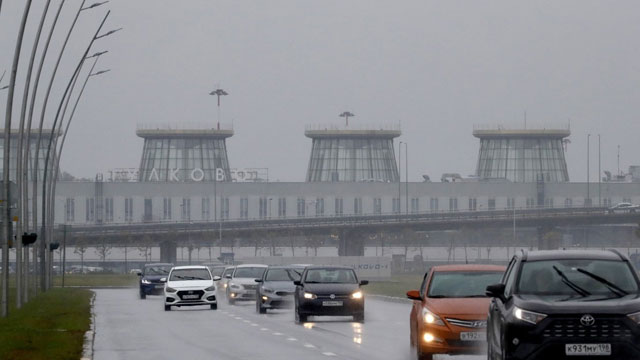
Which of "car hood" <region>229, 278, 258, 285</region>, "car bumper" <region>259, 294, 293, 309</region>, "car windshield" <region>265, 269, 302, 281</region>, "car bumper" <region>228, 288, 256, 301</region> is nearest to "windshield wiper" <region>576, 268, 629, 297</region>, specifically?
"car bumper" <region>259, 294, 293, 309</region>

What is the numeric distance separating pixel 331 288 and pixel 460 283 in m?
14.9

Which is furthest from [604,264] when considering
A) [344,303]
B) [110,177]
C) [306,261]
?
[110,177]

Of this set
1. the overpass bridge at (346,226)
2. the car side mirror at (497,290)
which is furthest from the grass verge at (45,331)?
the overpass bridge at (346,226)

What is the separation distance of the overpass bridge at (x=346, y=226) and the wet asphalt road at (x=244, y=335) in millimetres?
77097

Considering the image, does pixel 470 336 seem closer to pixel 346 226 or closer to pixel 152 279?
pixel 152 279

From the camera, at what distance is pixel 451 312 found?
24062mm

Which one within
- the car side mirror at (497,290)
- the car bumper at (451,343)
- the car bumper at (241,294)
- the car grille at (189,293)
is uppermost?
the car side mirror at (497,290)

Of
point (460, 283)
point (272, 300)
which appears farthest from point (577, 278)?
point (272, 300)

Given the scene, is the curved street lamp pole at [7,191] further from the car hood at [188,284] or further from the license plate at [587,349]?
the license plate at [587,349]

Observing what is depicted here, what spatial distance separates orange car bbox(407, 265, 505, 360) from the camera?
23.9 metres

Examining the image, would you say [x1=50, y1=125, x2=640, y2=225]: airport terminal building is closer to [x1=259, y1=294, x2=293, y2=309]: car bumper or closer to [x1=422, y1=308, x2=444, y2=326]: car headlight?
[x1=259, y1=294, x2=293, y2=309]: car bumper

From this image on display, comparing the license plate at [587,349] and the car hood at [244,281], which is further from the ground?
Answer: the license plate at [587,349]

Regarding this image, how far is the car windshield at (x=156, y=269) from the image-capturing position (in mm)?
67625

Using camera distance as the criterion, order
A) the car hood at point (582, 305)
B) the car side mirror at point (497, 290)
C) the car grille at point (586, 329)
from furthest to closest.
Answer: the car side mirror at point (497, 290), the car hood at point (582, 305), the car grille at point (586, 329)
